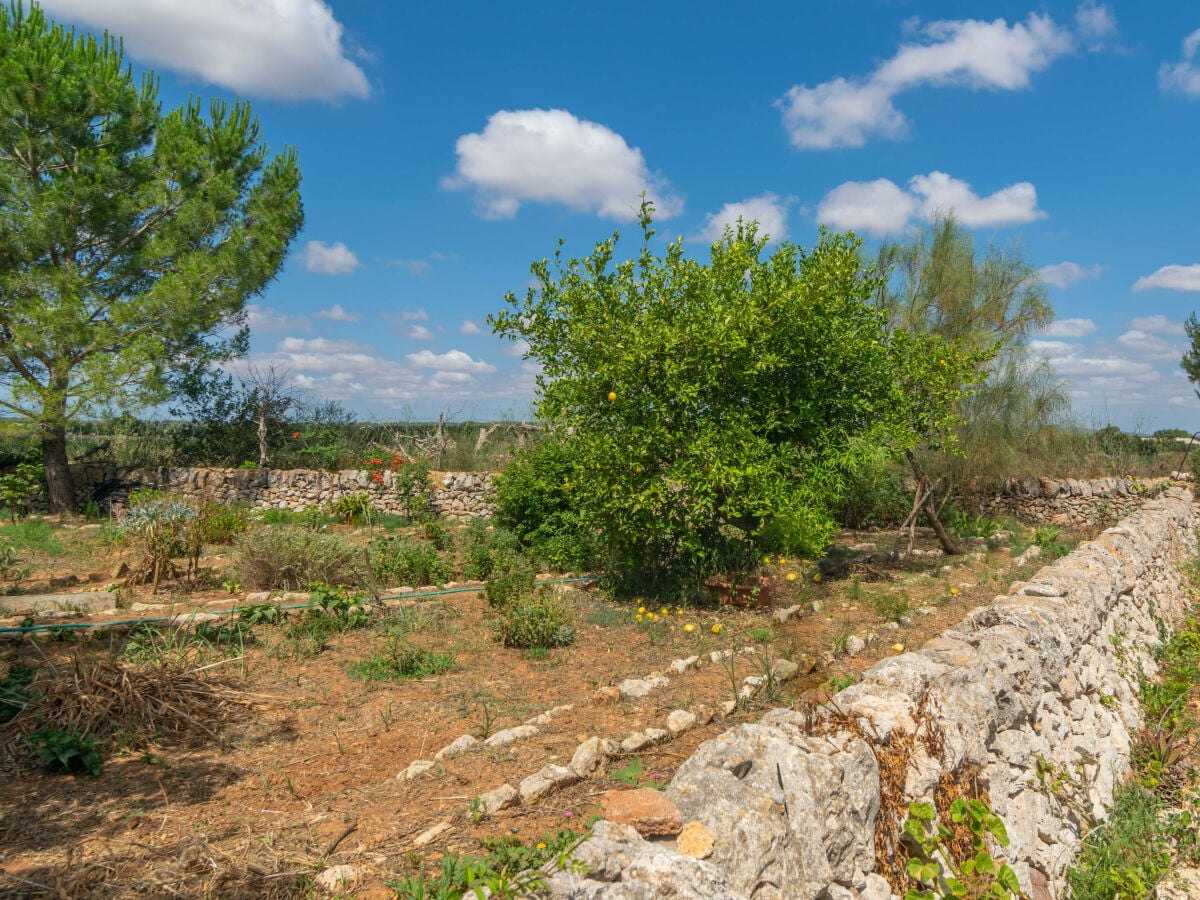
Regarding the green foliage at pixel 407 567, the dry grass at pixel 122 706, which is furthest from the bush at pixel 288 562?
the dry grass at pixel 122 706

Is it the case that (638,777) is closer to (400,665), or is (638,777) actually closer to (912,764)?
(912,764)

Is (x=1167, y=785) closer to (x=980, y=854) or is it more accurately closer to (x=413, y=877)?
(x=980, y=854)

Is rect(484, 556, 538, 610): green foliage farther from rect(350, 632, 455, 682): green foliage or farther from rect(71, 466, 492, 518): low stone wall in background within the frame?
rect(71, 466, 492, 518): low stone wall in background

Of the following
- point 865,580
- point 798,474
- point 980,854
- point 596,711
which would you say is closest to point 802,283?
point 798,474

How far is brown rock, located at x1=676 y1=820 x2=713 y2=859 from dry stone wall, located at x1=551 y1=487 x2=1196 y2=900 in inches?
0.7

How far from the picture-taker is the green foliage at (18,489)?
1147cm

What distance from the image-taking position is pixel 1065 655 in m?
4.76

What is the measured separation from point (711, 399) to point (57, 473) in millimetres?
12516

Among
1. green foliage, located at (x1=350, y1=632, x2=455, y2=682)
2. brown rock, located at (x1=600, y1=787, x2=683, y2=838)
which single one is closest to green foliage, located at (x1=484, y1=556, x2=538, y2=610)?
green foliage, located at (x1=350, y1=632, x2=455, y2=682)

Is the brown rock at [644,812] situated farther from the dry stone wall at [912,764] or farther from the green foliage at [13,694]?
the green foliage at [13,694]

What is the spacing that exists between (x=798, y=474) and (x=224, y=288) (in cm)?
1197

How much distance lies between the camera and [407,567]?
8.31 m

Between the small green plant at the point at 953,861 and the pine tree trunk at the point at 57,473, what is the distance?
1507 centimetres

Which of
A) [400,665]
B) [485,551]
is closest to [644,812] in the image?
[400,665]
